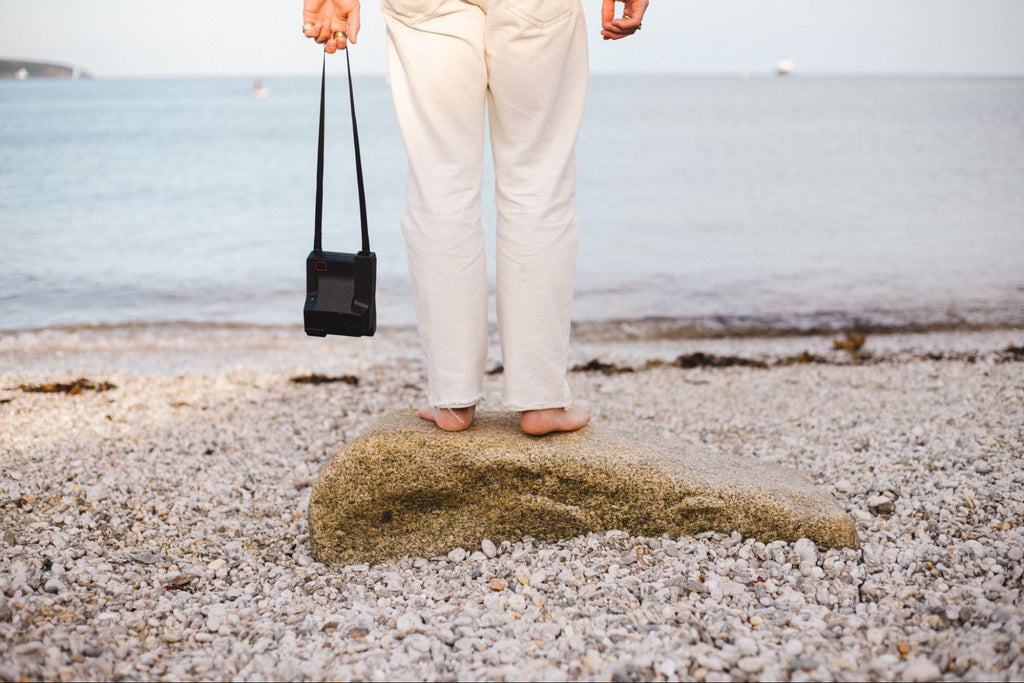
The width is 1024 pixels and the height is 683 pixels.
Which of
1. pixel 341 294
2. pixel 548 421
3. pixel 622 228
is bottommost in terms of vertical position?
pixel 622 228

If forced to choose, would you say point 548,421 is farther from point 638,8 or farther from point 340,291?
point 638,8

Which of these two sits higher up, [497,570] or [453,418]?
[453,418]

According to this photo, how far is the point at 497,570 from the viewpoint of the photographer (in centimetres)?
293

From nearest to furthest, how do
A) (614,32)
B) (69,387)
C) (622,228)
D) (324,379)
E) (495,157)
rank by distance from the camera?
(495,157)
(614,32)
(69,387)
(324,379)
(622,228)

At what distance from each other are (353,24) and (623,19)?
3.20 ft

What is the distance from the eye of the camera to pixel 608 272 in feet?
36.9

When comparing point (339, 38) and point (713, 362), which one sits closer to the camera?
point (339, 38)

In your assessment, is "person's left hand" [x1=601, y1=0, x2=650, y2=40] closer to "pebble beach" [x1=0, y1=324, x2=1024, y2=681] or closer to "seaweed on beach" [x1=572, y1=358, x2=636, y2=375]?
"pebble beach" [x1=0, y1=324, x2=1024, y2=681]

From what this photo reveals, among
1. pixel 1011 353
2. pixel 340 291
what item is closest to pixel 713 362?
pixel 1011 353

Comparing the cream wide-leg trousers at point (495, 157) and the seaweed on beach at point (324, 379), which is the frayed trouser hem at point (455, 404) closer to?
the cream wide-leg trousers at point (495, 157)

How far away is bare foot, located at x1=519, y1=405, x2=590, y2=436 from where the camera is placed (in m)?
3.10

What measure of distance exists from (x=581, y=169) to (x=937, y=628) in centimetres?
2080

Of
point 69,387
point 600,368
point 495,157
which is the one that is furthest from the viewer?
point 600,368

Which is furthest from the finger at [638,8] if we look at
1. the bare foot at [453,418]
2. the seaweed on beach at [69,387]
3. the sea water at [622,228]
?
the sea water at [622,228]
